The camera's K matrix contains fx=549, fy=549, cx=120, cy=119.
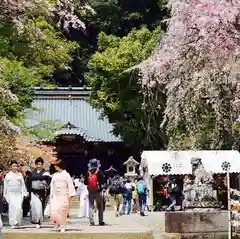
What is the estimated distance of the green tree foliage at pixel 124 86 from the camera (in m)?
27.2

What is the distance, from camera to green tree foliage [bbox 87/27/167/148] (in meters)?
27.2

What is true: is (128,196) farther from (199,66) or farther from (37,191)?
(199,66)

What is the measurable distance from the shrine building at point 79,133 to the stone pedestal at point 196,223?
20.5 meters

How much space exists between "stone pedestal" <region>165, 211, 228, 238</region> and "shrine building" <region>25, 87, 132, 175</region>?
67.2ft

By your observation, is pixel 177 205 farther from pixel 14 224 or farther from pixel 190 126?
pixel 190 126

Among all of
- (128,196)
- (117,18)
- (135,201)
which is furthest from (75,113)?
(128,196)

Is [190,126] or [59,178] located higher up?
[190,126]

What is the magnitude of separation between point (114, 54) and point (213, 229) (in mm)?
18310

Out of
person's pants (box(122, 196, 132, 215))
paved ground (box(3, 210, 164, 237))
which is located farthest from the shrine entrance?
paved ground (box(3, 210, 164, 237))

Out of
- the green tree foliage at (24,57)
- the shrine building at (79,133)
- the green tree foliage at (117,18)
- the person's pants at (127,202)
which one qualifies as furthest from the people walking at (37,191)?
the green tree foliage at (117,18)

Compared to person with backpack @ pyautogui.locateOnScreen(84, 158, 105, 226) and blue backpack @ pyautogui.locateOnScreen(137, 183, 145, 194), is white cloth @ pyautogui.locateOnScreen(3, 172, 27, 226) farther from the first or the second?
blue backpack @ pyautogui.locateOnScreen(137, 183, 145, 194)

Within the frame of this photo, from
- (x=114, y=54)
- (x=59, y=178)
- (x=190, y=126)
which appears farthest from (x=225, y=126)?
(x=114, y=54)

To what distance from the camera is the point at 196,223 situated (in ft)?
36.1

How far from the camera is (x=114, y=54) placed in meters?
28.3
